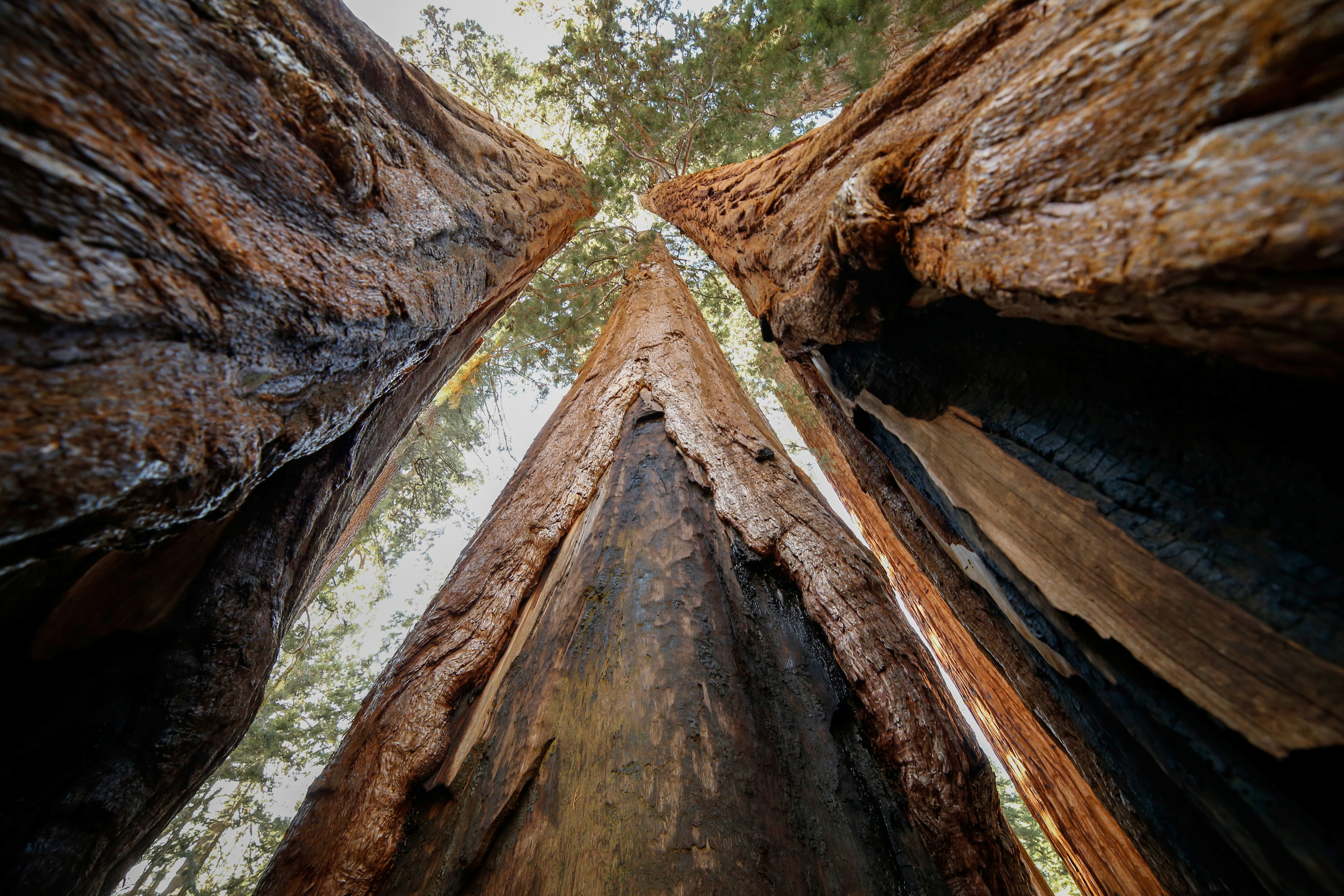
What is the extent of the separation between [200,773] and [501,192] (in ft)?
10.6

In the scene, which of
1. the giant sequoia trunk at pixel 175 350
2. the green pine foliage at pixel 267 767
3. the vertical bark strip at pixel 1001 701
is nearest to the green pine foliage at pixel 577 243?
the green pine foliage at pixel 267 767

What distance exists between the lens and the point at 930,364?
161cm

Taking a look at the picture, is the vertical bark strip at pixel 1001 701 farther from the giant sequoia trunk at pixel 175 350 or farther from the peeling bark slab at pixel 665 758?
the giant sequoia trunk at pixel 175 350

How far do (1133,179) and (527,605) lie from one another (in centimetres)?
199

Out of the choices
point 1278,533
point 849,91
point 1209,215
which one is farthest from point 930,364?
point 849,91

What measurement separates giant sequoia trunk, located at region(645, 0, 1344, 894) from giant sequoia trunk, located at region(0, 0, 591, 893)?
1.50m

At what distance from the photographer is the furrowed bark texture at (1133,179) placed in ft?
1.84

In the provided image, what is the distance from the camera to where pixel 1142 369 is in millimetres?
1070

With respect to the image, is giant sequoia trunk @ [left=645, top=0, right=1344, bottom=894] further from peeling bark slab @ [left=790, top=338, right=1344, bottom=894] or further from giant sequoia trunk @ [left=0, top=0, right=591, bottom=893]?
giant sequoia trunk @ [left=0, top=0, right=591, bottom=893]

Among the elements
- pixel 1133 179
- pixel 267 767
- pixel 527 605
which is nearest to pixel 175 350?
pixel 527 605

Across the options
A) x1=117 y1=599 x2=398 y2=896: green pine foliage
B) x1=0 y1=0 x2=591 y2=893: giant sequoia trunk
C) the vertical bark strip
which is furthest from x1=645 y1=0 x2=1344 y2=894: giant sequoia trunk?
x1=117 y1=599 x2=398 y2=896: green pine foliage

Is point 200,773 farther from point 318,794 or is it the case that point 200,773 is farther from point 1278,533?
point 1278,533

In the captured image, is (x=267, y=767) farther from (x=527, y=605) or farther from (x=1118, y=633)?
(x=1118, y=633)

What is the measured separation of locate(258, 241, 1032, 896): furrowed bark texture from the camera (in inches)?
48.9
